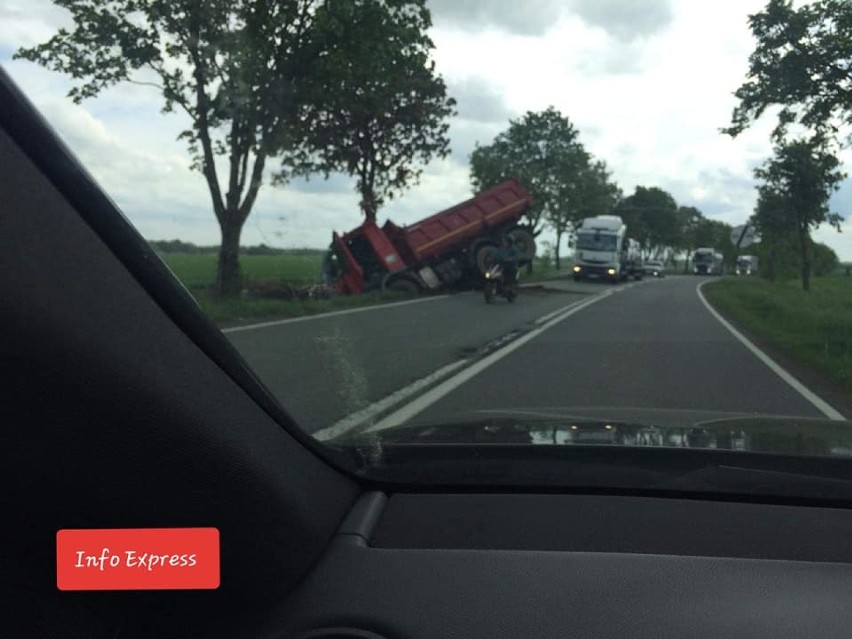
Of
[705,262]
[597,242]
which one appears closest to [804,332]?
[597,242]

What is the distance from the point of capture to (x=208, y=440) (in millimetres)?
1861

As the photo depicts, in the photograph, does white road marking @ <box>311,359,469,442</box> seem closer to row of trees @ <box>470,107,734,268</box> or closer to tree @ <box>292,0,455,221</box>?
tree @ <box>292,0,455,221</box>

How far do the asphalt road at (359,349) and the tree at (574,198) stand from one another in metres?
40.1

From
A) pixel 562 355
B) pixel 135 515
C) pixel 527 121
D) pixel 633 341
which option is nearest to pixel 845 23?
pixel 633 341

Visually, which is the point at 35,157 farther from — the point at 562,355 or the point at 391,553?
the point at 562,355

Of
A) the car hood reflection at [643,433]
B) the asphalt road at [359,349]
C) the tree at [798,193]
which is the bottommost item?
the asphalt road at [359,349]

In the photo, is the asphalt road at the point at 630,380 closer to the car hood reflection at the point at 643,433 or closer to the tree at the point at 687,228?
the car hood reflection at the point at 643,433

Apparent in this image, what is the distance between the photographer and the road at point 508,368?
7816 mm

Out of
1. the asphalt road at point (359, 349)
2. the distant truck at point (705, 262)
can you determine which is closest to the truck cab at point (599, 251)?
the asphalt road at point (359, 349)

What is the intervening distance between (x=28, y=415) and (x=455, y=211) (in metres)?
27.2

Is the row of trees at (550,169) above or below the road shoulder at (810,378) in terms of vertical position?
above

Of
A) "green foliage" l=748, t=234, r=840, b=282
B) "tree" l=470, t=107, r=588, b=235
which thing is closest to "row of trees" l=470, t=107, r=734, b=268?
"tree" l=470, t=107, r=588, b=235

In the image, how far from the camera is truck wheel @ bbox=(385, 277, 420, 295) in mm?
27594

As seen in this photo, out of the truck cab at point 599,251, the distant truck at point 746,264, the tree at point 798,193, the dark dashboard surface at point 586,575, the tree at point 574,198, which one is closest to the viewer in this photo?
the dark dashboard surface at point 586,575
